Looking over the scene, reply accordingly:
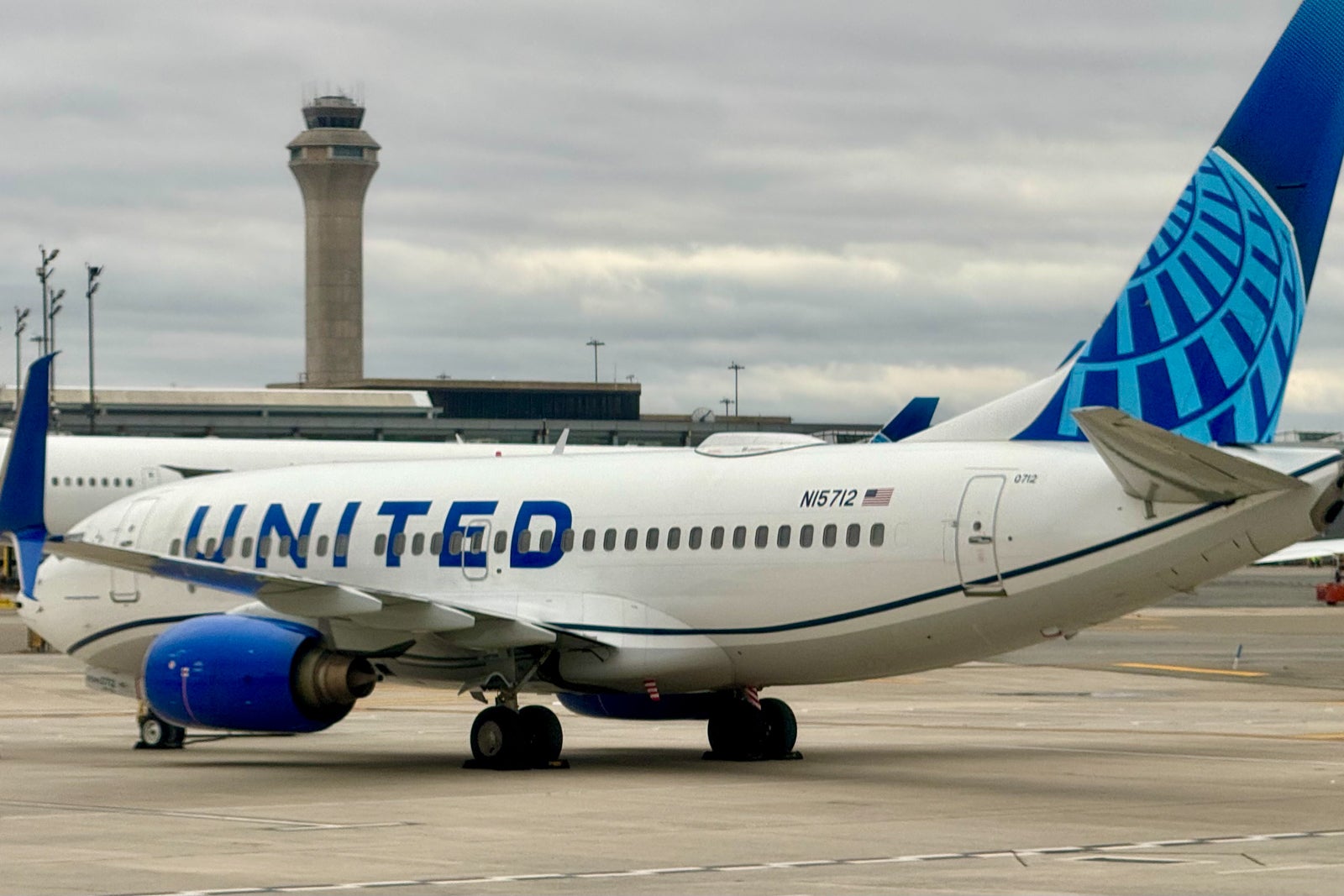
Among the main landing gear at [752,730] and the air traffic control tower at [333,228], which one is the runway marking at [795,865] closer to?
the main landing gear at [752,730]

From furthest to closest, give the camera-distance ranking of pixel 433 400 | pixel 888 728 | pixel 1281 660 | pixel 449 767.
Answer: pixel 433 400 < pixel 1281 660 < pixel 888 728 < pixel 449 767

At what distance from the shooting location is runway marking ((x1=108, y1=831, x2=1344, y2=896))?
14727 millimetres

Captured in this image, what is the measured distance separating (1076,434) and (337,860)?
10112 millimetres

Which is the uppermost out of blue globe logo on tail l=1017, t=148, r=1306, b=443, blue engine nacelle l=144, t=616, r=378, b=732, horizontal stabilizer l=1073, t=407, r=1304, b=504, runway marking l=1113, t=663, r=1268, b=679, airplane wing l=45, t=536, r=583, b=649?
blue globe logo on tail l=1017, t=148, r=1306, b=443

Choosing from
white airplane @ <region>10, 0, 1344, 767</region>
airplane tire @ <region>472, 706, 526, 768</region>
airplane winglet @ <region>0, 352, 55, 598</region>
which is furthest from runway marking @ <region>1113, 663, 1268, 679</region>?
airplane winglet @ <region>0, 352, 55, 598</region>

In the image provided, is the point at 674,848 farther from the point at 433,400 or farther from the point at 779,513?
the point at 433,400

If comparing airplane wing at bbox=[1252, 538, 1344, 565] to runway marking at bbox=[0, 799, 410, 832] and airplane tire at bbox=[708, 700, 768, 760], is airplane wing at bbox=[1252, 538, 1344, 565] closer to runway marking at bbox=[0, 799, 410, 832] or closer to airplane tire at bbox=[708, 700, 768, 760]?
airplane tire at bbox=[708, 700, 768, 760]

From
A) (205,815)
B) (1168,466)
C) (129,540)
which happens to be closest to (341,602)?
(205,815)

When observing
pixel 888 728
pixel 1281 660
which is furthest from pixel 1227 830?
pixel 1281 660

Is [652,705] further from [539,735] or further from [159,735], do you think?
[159,735]

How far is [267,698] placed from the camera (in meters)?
23.9

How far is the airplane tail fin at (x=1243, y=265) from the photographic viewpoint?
71.4 feet

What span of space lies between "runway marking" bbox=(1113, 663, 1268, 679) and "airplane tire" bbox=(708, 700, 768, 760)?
18.7m

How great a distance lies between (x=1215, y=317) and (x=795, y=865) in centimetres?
896
